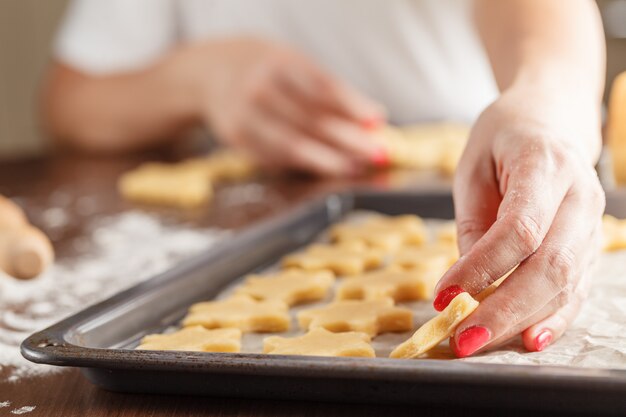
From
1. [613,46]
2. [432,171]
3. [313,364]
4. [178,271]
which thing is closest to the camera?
[313,364]

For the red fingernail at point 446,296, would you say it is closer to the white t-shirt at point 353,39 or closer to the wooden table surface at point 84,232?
the wooden table surface at point 84,232

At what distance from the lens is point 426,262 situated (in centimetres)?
101

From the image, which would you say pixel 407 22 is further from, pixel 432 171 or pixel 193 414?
pixel 193 414

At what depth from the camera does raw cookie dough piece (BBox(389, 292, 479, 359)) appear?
2.06 feet

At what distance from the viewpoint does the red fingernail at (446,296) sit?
0.64 meters

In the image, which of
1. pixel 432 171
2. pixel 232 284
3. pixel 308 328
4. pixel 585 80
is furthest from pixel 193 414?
pixel 432 171

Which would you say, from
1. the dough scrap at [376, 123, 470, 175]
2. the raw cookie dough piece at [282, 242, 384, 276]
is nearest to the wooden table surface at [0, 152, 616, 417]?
the dough scrap at [376, 123, 470, 175]

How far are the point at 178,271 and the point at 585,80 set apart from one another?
0.47 m

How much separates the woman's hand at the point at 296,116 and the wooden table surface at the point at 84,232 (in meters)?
0.07

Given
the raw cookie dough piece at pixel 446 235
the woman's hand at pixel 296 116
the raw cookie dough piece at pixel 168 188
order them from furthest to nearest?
the woman's hand at pixel 296 116, the raw cookie dough piece at pixel 168 188, the raw cookie dough piece at pixel 446 235

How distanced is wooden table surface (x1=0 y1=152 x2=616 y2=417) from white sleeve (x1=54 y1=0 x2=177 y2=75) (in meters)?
0.31

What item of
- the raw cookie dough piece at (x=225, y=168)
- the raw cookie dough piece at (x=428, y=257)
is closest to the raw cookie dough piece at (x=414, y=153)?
the raw cookie dough piece at (x=225, y=168)

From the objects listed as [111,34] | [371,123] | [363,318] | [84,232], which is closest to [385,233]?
[363,318]

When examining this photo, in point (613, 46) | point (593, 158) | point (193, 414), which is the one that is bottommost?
point (193, 414)
